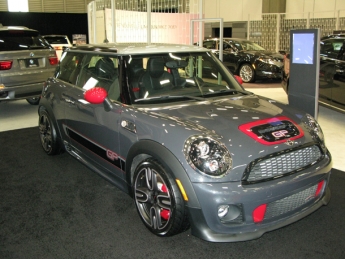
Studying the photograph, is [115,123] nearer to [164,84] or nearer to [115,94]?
[115,94]

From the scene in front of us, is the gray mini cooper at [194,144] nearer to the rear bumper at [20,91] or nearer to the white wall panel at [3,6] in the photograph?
the rear bumper at [20,91]

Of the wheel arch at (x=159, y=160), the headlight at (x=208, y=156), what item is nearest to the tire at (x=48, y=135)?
the wheel arch at (x=159, y=160)

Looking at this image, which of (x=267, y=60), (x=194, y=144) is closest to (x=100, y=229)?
(x=194, y=144)

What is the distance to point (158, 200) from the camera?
8.44 ft

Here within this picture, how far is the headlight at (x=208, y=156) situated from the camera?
2.29m

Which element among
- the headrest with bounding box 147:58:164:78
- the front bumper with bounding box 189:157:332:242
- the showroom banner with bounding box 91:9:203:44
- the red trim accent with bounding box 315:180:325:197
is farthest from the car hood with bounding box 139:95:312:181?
the showroom banner with bounding box 91:9:203:44

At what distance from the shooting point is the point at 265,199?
2.29 m

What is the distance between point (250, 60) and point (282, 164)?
26.7 ft

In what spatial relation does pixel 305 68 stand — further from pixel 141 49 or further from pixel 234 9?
pixel 234 9

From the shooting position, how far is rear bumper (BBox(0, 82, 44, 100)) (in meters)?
6.12

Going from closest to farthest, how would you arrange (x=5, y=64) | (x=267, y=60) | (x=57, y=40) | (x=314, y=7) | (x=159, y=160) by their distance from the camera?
(x=159, y=160), (x=5, y=64), (x=267, y=60), (x=314, y=7), (x=57, y=40)

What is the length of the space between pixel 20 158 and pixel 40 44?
9.98 ft

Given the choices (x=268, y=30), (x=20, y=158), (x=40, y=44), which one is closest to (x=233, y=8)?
(x=268, y=30)

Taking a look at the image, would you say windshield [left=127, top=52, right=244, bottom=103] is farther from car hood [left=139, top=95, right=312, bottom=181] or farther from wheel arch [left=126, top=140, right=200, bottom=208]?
wheel arch [left=126, top=140, right=200, bottom=208]
